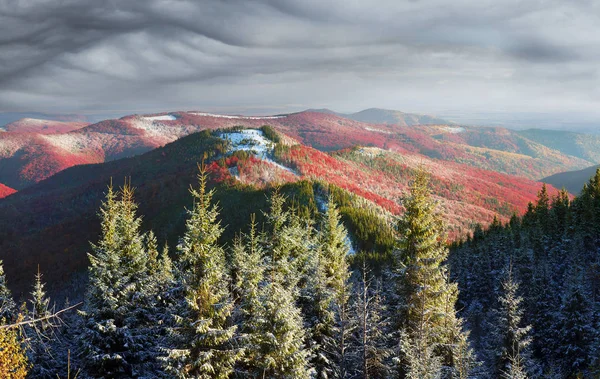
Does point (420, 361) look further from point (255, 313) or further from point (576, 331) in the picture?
point (576, 331)

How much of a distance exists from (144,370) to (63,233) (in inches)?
6308

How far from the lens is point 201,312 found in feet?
62.6

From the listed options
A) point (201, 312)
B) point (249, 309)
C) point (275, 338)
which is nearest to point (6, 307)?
point (201, 312)

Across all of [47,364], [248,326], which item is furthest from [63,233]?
[248,326]

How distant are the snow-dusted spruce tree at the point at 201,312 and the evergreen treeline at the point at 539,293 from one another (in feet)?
47.9

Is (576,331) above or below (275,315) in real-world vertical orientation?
below

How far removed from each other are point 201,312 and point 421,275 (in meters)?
12.9

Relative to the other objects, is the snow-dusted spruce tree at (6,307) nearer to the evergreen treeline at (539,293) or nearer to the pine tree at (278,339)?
the pine tree at (278,339)

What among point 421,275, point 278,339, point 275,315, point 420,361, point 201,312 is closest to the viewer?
point 420,361

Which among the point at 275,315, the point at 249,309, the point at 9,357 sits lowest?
the point at 9,357

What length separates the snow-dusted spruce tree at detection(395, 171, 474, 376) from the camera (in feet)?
69.1

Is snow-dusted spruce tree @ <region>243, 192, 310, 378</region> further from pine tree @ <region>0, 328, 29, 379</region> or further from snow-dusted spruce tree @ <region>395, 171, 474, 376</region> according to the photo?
pine tree @ <region>0, 328, 29, 379</region>

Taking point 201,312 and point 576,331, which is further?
point 576,331

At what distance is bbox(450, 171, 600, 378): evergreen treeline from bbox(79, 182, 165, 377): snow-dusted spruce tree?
22279 mm
